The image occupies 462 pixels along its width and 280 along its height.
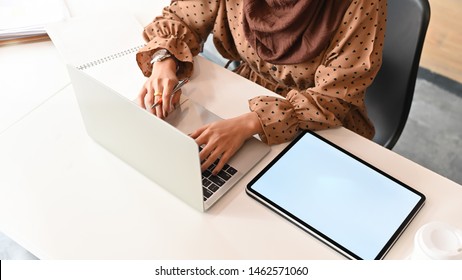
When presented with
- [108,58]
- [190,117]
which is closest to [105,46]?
[108,58]

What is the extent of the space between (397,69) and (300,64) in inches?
10.8

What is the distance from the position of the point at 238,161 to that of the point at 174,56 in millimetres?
357

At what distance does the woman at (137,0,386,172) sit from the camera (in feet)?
3.52

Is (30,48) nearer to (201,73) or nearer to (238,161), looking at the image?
(201,73)

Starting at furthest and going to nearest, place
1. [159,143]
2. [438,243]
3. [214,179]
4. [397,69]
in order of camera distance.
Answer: [397,69] < [214,179] < [159,143] < [438,243]

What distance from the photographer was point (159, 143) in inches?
35.7

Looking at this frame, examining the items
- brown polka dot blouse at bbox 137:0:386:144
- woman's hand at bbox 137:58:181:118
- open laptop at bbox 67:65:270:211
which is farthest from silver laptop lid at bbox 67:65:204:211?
brown polka dot blouse at bbox 137:0:386:144

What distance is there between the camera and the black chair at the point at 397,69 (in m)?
1.19

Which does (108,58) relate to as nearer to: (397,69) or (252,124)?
(252,124)

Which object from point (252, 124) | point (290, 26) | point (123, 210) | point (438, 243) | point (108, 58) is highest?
point (290, 26)

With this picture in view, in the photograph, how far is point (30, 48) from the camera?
1.34 meters

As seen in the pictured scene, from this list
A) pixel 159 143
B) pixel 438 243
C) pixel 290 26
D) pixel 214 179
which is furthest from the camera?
pixel 290 26

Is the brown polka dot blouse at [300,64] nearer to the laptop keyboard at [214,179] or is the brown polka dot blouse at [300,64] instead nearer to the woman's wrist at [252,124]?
the woman's wrist at [252,124]

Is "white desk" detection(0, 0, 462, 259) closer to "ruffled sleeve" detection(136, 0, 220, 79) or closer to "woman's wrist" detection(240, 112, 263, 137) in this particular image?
"woman's wrist" detection(240, 112, 263, 137)
